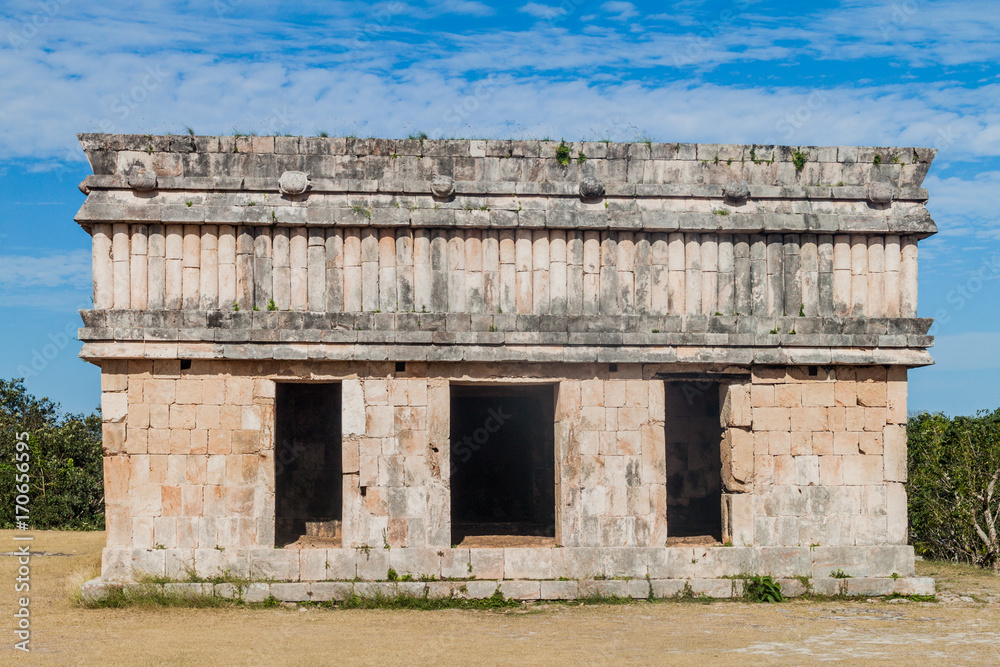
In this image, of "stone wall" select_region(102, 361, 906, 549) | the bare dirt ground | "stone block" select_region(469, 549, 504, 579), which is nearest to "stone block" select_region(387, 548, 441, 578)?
"stone wall" select_region(102, 361, 906, 549)

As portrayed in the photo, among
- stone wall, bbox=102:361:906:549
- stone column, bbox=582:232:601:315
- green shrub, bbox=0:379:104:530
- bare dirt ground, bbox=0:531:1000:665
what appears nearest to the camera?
bare dirt ground, bbox=0:531:1000:665

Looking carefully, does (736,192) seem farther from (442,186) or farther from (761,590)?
(761,590)

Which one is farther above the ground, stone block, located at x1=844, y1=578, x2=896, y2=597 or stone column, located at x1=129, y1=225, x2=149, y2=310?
stone column, located at x1=129, y1=225, x2=149, y2=310

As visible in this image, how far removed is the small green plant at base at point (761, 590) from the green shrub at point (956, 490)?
5.50 metres

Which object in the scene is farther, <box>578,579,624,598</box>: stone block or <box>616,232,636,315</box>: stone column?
<box>616,232,636,315</box>: stone column

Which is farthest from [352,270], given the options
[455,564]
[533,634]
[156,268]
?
[533,634]

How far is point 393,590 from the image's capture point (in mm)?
10906

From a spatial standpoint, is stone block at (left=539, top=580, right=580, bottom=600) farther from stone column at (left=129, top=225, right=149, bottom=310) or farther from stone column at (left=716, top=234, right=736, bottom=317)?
stone column at (left=129, top=225, right=149, bottom=310)

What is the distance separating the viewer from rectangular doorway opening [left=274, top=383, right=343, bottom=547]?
48.1 ft

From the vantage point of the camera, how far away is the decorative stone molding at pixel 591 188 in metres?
11.5

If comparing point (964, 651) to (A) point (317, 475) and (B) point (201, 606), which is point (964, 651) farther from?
(A) point (317, 475)

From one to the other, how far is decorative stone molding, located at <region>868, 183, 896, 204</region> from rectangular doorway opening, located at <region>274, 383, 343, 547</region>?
28.3 feet

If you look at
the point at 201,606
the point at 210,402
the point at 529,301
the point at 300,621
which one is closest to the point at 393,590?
the point at 300,621

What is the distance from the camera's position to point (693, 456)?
1542 cm
